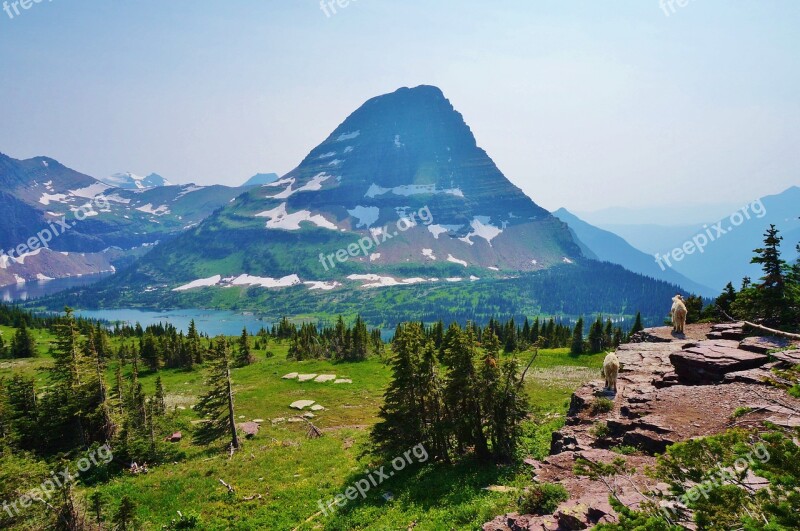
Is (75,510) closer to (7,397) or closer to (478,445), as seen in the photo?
(478,445)

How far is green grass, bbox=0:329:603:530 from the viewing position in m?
20.4

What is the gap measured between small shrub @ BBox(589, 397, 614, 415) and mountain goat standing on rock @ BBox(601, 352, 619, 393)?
1.85m

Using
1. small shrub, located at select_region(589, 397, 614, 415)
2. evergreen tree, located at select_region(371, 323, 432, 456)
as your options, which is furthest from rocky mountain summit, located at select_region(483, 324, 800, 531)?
evergreen tree, located at select_region(371, 323, 432, 456)

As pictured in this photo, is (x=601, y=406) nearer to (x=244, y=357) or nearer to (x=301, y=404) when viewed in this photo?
(x=301, y=404)

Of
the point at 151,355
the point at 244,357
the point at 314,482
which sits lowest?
the point at 244,357

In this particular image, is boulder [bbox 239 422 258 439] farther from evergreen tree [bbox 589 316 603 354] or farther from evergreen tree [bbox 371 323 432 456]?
evergreen tree [bbox 589 316 603 354]

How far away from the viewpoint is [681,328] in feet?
113

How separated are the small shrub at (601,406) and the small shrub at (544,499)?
28.0ft

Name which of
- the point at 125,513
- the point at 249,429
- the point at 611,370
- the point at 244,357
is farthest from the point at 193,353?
the point at 611,370

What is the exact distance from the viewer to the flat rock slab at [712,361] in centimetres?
2062

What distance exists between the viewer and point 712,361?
21.1 meters

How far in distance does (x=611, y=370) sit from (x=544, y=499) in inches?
468

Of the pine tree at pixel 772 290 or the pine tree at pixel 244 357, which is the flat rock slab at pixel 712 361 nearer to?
the pine tree at pixel 772 290

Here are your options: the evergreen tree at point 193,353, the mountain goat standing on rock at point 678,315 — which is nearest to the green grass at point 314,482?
the mountain goat standing on rock at point 678,315
